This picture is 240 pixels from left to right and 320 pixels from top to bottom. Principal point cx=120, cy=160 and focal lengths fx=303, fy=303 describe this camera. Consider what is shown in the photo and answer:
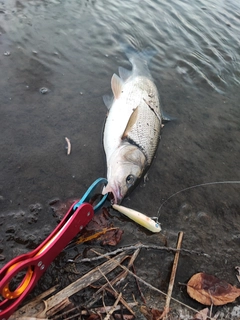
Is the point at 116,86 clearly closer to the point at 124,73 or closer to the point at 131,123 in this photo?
the point at 124,73

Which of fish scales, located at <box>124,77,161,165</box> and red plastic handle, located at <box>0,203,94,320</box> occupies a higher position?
fish scales, located at <box>124,77,161,165</box>

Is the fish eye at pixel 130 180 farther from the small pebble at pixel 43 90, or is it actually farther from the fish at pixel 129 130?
the small pebble at pixel 43 90

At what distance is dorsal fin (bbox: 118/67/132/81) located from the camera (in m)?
5.16

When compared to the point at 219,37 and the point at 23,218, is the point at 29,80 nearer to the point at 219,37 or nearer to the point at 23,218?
the point at 23,218

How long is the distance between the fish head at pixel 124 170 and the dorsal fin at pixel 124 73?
1.77 meters

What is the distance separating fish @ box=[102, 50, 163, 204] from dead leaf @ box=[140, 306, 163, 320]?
1098 mm

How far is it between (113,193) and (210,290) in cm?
135

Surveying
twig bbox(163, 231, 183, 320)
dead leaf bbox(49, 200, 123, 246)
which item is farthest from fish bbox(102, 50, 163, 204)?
twig bbox(163, 231, 183, 320)

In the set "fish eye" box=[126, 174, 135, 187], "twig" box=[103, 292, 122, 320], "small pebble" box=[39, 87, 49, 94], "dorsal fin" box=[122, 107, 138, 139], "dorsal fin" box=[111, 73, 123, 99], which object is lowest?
"small pebble" box=[39, 87, 49, 94]

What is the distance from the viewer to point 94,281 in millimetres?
2721

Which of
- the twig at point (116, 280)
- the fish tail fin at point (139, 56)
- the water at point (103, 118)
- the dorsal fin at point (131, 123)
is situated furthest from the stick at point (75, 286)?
the fish tail fin at point (139, 56)

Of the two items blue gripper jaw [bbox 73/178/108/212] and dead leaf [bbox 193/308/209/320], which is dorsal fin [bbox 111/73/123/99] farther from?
dead leaf [bbox 193/308/209/320]

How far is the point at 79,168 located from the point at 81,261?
1.24 metres

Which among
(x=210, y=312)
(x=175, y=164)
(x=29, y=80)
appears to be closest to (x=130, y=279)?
(x=210, y=312)
